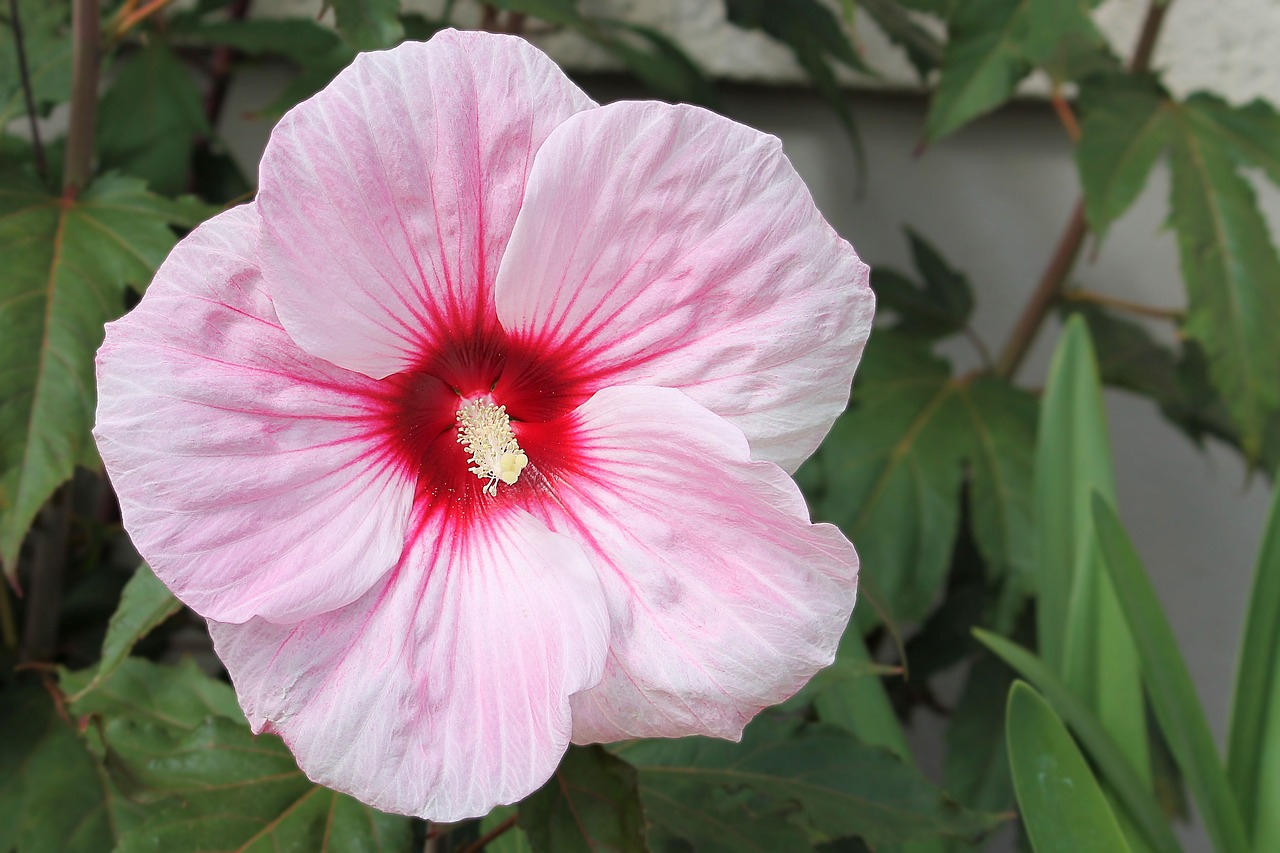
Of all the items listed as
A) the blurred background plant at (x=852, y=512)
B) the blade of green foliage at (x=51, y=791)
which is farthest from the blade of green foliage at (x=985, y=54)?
the blade of green foliage at (x=51, y=791)

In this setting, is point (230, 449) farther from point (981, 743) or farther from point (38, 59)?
point (981, 743)

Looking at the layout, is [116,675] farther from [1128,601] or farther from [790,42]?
[790,42]

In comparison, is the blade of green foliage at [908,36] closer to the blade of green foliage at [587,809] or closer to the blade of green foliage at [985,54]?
the blade of green foliage at [985,54]

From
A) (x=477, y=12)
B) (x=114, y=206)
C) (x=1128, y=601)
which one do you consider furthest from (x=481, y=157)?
(x=477, y=12)

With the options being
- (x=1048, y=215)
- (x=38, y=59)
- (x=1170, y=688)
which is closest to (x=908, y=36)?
(x=1048, y=215)

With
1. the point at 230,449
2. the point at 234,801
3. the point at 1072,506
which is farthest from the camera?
the point at 1072,506

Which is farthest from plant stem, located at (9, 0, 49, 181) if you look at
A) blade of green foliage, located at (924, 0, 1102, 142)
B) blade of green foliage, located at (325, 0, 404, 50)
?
blade of green foliage, located at (924, 0, 1102, 142)

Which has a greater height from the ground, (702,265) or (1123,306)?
(702,265)
